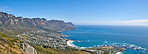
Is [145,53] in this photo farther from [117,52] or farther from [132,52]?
[117,52]

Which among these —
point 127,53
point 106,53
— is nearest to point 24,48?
point 106,53

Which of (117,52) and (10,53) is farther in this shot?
(117,52)

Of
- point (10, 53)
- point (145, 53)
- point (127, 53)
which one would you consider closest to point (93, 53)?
point (127, 53)

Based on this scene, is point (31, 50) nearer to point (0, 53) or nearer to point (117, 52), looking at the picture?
point (0, 53)

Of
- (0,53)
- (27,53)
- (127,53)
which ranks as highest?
(0,53)

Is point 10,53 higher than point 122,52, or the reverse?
point 10,53

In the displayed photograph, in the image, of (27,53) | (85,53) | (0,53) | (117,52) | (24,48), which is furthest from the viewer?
(117,52)

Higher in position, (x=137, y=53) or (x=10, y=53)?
(x=10, y=53)

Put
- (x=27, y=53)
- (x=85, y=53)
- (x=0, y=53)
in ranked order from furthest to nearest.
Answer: (x=85, y=53)
(x=27, y=53)
(x=0, y=53)

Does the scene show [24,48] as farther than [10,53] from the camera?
Yes
